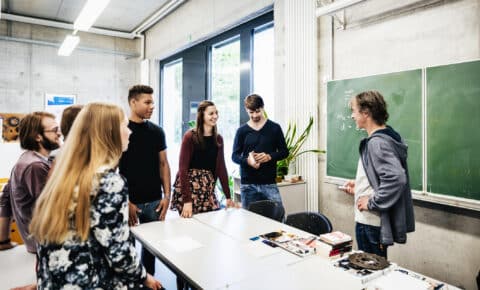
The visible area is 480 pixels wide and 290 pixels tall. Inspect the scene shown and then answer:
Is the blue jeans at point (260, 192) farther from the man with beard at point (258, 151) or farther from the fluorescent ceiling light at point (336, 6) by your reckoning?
the fluorescent ceiling light at point (336, 6)

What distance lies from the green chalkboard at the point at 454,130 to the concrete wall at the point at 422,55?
0.17m

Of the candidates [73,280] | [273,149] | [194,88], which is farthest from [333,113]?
[194,88]

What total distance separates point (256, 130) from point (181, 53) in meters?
4.13

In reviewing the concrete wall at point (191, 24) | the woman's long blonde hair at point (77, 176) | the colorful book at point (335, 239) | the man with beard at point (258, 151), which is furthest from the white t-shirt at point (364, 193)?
the concrete wall at point (191, 24)

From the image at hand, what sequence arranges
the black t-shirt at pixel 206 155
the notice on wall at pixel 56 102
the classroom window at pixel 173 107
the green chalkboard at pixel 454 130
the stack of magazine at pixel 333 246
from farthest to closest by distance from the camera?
1. the notice on wall at pixel 56 102
2. the classroom window at pixel 173 107
3. the black t-shirt at pixel 206 155
4. the green chalkboard at pixel 454 130
5. the stack of magazine at pixel 333 246

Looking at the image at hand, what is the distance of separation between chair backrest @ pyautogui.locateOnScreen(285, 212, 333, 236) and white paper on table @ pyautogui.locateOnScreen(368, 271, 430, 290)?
80cm

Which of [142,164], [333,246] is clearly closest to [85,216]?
[333,246]

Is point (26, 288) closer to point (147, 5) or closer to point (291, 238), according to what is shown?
point (291, 238)

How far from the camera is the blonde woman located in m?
1.14

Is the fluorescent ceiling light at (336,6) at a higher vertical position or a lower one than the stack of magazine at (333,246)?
higher

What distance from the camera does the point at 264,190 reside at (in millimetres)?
2924

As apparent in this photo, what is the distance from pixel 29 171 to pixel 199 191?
123cm

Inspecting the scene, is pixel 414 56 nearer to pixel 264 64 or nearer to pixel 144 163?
pixel 264 64

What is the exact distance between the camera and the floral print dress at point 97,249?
1.17 m
